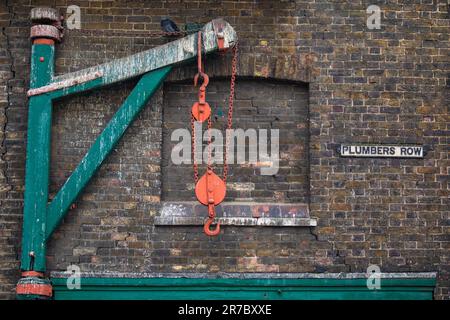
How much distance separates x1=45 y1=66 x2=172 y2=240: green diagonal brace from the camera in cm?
855

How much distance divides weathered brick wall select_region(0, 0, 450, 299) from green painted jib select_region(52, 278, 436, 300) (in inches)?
6.1

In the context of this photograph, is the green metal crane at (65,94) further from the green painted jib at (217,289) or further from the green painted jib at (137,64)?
the green painted jib at (217,289)

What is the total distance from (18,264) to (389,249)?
12.6 feet

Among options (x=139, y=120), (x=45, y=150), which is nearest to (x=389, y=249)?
(x=139, y=120)

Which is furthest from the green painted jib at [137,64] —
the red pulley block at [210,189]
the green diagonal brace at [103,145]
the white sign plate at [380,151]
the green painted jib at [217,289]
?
the green painted jib at [217,289]

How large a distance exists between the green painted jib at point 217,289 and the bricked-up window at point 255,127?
884 millimetres

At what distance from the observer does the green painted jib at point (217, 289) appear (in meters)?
8.50

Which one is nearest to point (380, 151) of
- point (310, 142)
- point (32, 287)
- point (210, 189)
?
point (310, 142)

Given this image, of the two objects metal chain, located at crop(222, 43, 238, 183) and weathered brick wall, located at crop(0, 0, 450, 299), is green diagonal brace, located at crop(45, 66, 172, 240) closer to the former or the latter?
weathered brick wall, located at crop(0, 0, 450, 299)

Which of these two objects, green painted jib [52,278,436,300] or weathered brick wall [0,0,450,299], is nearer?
green painted jib [52,278,436,300]

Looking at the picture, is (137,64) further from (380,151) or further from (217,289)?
(380,151)

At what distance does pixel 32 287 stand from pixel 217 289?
1.85 metres

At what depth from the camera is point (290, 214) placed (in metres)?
8.73

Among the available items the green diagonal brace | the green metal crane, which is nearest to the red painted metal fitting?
the green metal crane
